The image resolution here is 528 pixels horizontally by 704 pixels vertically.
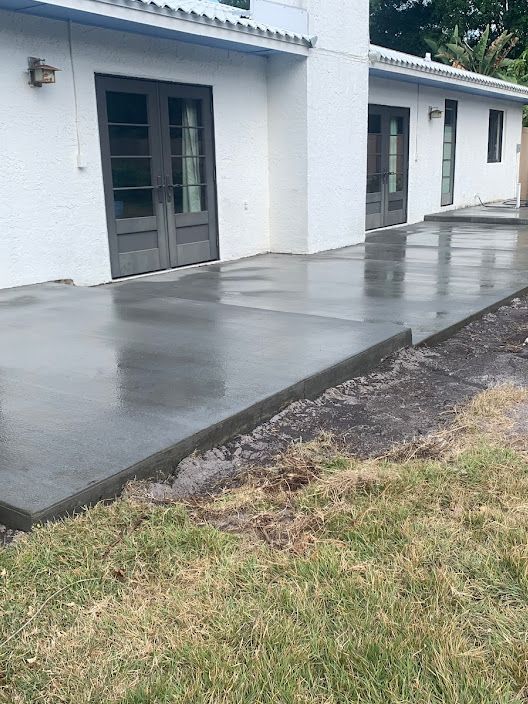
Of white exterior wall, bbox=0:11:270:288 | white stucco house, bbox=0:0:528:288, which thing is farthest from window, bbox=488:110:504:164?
white exterior wall, bbox=0:11:270:288

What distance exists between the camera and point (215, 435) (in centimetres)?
358

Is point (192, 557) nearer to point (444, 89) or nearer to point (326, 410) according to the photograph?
point (326, 410)

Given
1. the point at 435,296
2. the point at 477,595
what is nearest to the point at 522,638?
the point at 477,595

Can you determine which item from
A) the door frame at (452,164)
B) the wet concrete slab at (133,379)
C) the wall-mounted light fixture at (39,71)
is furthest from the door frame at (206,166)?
the door frame at (452,164)

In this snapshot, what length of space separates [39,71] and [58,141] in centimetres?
70

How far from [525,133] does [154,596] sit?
2064 cm

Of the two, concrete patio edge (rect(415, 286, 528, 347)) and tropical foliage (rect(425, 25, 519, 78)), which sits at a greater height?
tropical foliage (rect(425, 25, 519, 78))

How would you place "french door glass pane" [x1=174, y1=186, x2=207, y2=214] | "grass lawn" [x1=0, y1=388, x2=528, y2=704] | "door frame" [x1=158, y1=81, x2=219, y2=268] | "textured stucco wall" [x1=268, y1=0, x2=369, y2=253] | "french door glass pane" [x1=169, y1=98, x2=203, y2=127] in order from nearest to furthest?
"grass lawn" [x1=0, y1=388, x2=528, y2=704]
"door frame" [x1=158, y1=81, x2=219, y2=268]
"french door glass pane" [x1=169, y1=98, x2=203, y2=127]
"french door glass pane" [x1=174, y1=186, x2=207, y2=214]
"textured stucco wall" [x1=268, y1=0, x2=369, y2=253]

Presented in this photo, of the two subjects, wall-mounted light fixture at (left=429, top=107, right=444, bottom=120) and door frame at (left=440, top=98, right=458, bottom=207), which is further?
door frame at (left=440, top=98, right=458, bottom=207)

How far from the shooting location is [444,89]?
593 inches

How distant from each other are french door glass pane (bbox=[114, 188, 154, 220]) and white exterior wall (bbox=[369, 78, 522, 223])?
227 inches

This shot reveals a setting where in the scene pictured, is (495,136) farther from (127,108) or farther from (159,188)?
(127,108)

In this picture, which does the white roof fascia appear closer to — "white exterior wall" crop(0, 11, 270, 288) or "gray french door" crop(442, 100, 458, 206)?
"gray french door" crop(442, 100, 458, 206)

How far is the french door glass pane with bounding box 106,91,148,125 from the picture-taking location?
780cm
